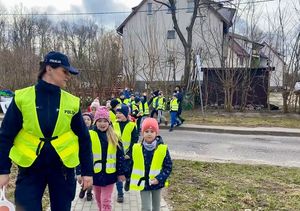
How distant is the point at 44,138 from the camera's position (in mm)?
3018

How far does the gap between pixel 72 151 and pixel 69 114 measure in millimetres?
330

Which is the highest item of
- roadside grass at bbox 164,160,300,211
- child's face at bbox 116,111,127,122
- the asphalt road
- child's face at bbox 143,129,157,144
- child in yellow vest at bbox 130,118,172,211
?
child's face at bbox 116,111,127,122

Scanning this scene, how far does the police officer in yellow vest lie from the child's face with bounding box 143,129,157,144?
128 cm

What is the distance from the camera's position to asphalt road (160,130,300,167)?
391 inches

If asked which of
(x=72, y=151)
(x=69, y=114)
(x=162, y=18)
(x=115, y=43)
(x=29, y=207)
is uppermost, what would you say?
(x=162, y=18)

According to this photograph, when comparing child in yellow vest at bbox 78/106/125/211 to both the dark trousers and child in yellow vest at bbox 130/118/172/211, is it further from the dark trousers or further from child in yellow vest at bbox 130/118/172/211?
the dark trousers

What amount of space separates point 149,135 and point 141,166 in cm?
38

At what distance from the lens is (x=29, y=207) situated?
3043mm

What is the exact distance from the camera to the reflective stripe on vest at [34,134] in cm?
297

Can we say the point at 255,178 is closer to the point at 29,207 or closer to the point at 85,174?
the point at 85,174

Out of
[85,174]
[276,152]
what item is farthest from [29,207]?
[276,152]

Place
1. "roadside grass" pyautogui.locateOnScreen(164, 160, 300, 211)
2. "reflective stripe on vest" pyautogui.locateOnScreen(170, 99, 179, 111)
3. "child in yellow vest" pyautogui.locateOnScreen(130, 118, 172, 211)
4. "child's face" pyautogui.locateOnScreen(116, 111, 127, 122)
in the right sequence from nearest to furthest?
"child in yellow vest" pyautogui.locateOnScreen(130, 118, 172, 211) < "roadside grass" pyautogui.locateOnScreen(164, 160, 300, 211) < "child's face" pyautogui.locateOnScreen(116, 111, 127, 122) < "reflective stripe on vest" pyautogui.locateOnScreen(170, 99, 179, 111)

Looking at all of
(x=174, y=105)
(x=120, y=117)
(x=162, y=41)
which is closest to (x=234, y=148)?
(x=174, y=105)

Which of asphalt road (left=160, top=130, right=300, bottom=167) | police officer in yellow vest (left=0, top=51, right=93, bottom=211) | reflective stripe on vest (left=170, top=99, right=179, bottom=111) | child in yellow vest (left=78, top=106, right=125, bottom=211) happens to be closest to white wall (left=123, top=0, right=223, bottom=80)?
reflective stripe on vest (left=170, top=99, right=179, bottom=111)
